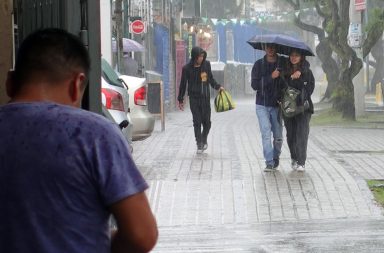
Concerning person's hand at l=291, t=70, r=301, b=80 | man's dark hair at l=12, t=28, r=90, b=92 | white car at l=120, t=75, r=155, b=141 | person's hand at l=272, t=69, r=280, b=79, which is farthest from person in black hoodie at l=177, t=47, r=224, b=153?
Result: man's dark hair at l=12, t=28, r=90, b=92

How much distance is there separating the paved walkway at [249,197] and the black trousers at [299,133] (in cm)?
22

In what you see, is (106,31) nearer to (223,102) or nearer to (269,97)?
(223,102)

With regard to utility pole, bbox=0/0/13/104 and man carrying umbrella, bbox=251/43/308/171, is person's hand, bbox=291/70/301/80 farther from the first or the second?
utility pole, bbox=0/0/13/104

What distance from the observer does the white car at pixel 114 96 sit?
10.4 m

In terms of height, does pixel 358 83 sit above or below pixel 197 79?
below

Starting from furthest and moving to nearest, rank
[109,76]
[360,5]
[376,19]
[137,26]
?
[376,19] < [137,26] < [360,5] < [109,76]

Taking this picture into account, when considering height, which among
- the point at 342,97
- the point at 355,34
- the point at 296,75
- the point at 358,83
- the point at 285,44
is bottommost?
the point at 342,97

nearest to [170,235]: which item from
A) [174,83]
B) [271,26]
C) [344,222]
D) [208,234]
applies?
[208,234]

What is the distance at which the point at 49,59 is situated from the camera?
2.88m

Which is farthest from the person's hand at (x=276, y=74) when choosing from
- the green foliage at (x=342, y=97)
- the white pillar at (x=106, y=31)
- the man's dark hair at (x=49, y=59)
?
the green foliage at (x=342, y=97)

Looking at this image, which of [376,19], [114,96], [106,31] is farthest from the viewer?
[376,19]

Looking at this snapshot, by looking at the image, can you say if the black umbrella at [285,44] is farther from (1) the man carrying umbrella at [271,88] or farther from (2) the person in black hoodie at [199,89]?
(2) the person in black hoodie at [199,89]

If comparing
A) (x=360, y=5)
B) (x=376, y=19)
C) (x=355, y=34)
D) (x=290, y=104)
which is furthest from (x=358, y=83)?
(x=290, y=104)

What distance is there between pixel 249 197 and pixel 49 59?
7021 mm
